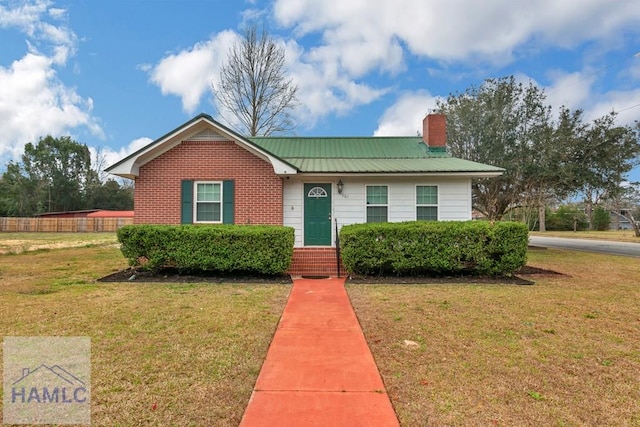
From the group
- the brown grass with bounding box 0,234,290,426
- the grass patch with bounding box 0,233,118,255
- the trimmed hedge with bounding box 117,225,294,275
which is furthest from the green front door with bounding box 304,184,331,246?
the grass patch with bounding box 0,233,118,255

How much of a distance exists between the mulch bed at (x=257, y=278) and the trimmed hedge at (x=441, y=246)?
11.5 inches

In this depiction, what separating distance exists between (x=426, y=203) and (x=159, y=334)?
9.00 m

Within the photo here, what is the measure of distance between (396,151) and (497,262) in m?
6.35

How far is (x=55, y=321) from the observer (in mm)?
4863

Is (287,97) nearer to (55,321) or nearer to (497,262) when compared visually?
(497,262)

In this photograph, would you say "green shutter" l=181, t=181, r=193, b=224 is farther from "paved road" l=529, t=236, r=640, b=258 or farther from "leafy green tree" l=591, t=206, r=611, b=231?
"leafy green tree" l=591, t=206, r=611, b=231

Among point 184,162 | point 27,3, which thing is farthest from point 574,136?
point 27,3

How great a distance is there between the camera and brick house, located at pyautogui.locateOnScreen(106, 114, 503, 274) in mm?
10562

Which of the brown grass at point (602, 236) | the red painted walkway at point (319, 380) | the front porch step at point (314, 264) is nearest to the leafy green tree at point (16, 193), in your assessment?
the front porch step at point (314, 264)

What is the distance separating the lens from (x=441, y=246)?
328 inches

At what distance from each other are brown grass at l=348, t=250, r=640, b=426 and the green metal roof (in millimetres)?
4676

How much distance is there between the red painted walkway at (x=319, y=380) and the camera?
2.66m

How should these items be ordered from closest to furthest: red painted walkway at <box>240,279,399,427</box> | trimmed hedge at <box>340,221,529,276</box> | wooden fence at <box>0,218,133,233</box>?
1. red painted walkway at <box>240,279,399,427</box>
2. trimmed hedge at <box>340,221,529,276</box>
3. wooden fence at <box>0,218,133,233</box>

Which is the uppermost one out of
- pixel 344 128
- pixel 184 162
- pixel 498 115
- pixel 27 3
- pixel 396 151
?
pixel 27 3
